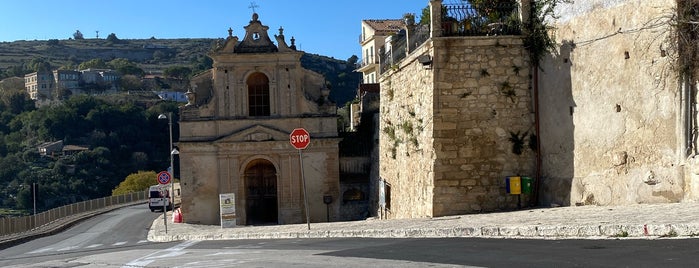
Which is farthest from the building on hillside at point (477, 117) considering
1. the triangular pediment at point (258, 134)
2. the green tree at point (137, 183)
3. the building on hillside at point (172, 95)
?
the building on hillside at point (172, 95)

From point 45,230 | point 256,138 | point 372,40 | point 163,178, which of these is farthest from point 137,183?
point 163,178

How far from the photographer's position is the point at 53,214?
46.9m

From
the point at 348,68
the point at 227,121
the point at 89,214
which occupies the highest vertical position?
the point at 348,68

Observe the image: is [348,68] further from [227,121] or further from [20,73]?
[227,121]

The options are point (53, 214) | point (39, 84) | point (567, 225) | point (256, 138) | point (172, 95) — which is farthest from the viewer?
point (39, 84)

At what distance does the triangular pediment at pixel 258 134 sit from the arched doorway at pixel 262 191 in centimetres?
161

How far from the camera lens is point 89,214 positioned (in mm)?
55125

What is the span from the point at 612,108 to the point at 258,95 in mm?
29350

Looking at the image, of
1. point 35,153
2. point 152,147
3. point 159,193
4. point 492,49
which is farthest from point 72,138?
point 492,49

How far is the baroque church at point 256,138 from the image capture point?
41.7 meters

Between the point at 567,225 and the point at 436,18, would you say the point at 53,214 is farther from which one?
the point at 567,225

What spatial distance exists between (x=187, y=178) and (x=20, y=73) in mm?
162373

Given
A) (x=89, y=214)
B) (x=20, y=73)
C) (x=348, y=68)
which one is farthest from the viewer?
(x=20, y=73)

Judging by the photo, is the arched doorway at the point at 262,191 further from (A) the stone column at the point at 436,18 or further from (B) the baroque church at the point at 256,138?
(A) the stone column at the point at 436,18
